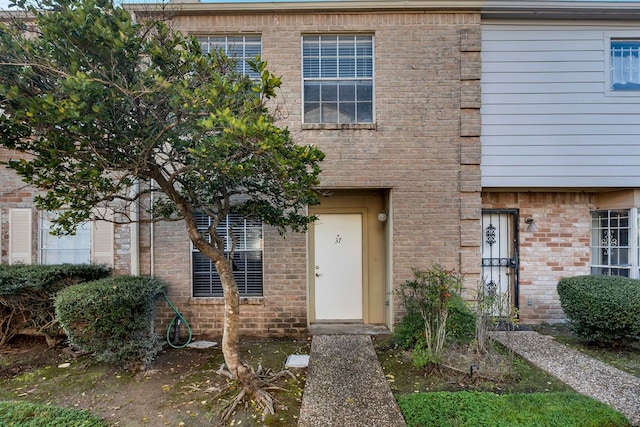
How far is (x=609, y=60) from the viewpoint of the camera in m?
5.96

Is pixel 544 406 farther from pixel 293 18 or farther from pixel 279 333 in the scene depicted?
pixel 293 18

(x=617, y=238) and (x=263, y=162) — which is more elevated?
(x=263, y=162)

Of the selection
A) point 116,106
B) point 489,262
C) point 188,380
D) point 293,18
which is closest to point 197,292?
point 188,380

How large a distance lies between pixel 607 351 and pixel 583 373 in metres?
1.26

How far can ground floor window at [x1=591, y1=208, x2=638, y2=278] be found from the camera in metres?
6.03

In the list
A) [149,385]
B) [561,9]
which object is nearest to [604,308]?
[561,9]

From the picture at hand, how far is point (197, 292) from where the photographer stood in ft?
19.1

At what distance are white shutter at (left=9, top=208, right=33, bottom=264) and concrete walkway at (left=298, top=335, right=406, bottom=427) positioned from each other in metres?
5.22

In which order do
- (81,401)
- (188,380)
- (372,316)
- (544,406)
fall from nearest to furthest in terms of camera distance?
1. (544,406)
2. (81,401)
3. (188,380)
4. (372,316)

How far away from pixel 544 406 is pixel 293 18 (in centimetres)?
642

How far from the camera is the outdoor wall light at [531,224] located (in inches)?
251

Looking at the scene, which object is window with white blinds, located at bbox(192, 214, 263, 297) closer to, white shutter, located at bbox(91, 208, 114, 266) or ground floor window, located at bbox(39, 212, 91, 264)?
white shutter, located at bbox(91, 208, 114, 266)

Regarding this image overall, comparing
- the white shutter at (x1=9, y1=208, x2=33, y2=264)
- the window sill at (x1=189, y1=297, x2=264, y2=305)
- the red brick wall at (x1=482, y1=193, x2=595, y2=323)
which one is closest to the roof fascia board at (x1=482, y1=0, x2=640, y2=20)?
the red brick wall at (x1=482, y1=193, x2=595, y2=323)

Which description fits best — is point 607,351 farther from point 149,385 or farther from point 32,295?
point 32,295
